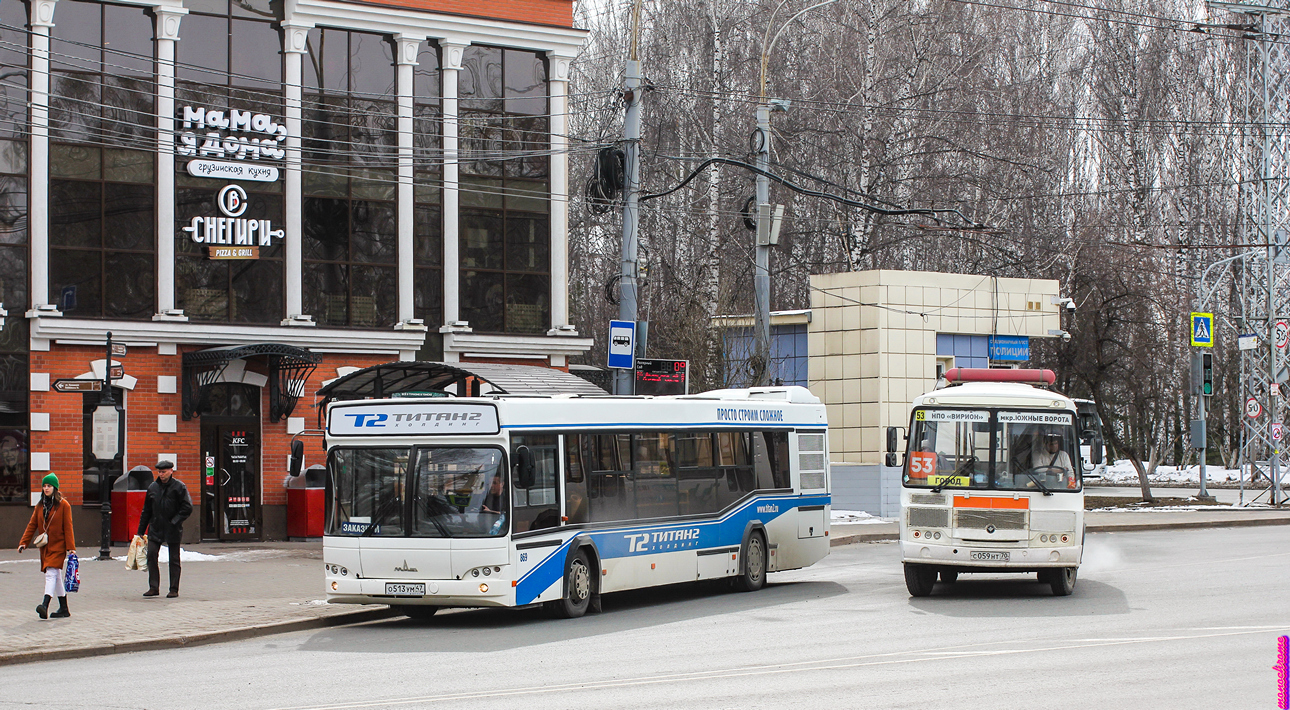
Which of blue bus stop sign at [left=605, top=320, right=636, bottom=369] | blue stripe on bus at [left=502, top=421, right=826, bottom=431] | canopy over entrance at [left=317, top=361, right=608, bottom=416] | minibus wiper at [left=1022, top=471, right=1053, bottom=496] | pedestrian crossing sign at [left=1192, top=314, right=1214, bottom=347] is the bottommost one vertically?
minibus wiper at [left=1022, top=471, right=1053, bottom=496]

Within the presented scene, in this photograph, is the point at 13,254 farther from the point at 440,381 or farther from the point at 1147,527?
the point at 1147,527

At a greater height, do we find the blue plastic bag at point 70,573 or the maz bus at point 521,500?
the maz bus at point 521,500

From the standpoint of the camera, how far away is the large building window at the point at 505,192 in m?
30.3

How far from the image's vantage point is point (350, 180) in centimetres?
2911

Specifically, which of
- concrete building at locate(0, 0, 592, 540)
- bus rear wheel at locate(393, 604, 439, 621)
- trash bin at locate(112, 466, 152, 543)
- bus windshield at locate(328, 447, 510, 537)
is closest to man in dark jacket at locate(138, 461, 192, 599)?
bus rear wheel at locate(393, 604, 439, 621)

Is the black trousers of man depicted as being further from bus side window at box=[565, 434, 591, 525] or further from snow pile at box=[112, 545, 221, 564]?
snow pile at box=[112, 545, 221, 564]

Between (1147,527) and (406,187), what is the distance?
1690 centimetres

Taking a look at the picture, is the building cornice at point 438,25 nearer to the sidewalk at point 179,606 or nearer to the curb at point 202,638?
Answer: the sidewalk at point 179,606

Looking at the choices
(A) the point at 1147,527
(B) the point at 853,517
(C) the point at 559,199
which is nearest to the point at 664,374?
(C) the point at 559,199

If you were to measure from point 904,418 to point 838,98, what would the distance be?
37.6 feet

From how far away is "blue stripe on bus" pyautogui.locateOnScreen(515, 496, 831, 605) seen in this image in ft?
52.4

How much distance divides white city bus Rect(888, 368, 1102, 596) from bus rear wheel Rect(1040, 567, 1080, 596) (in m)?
0.01

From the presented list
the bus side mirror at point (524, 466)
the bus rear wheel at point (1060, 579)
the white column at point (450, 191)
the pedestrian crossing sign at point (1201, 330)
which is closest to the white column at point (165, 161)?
the white column at point (450, 191)

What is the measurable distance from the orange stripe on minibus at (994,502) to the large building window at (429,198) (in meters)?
14.7
